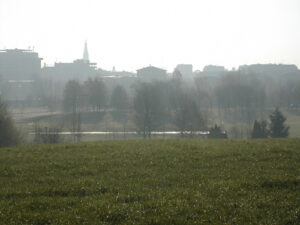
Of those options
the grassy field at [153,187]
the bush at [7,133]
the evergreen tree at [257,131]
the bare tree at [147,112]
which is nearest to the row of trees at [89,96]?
the bare tree at [147,112]

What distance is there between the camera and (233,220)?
27.9ft

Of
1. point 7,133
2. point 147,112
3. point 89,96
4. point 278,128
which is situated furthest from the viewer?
point 89,96

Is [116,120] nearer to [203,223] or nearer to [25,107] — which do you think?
[25,107]

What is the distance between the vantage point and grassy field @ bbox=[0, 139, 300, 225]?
8.82 metres

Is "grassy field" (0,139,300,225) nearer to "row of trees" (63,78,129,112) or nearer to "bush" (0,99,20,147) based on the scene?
"bush" (0,99,20,147)

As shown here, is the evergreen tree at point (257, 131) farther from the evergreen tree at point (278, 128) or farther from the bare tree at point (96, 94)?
the bare tree at point (96, 94)

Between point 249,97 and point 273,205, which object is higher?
point 249,97

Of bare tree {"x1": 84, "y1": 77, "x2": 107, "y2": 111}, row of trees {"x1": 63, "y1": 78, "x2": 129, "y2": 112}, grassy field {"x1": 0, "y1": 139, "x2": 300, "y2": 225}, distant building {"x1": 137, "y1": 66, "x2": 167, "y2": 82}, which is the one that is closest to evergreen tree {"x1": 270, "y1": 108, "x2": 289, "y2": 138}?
grassy field {"x1": 0, "y1": 139, "x2": 300, "y2": 225}

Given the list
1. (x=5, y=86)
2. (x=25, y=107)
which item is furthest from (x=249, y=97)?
(x=5, y=86)

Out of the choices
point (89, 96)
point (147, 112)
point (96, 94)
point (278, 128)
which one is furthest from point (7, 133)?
point (89, 96)

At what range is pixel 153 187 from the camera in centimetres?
1149

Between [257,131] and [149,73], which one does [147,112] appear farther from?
[149,73]

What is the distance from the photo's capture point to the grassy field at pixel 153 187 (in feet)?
28.9

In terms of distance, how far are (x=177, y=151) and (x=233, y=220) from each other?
9.62m
